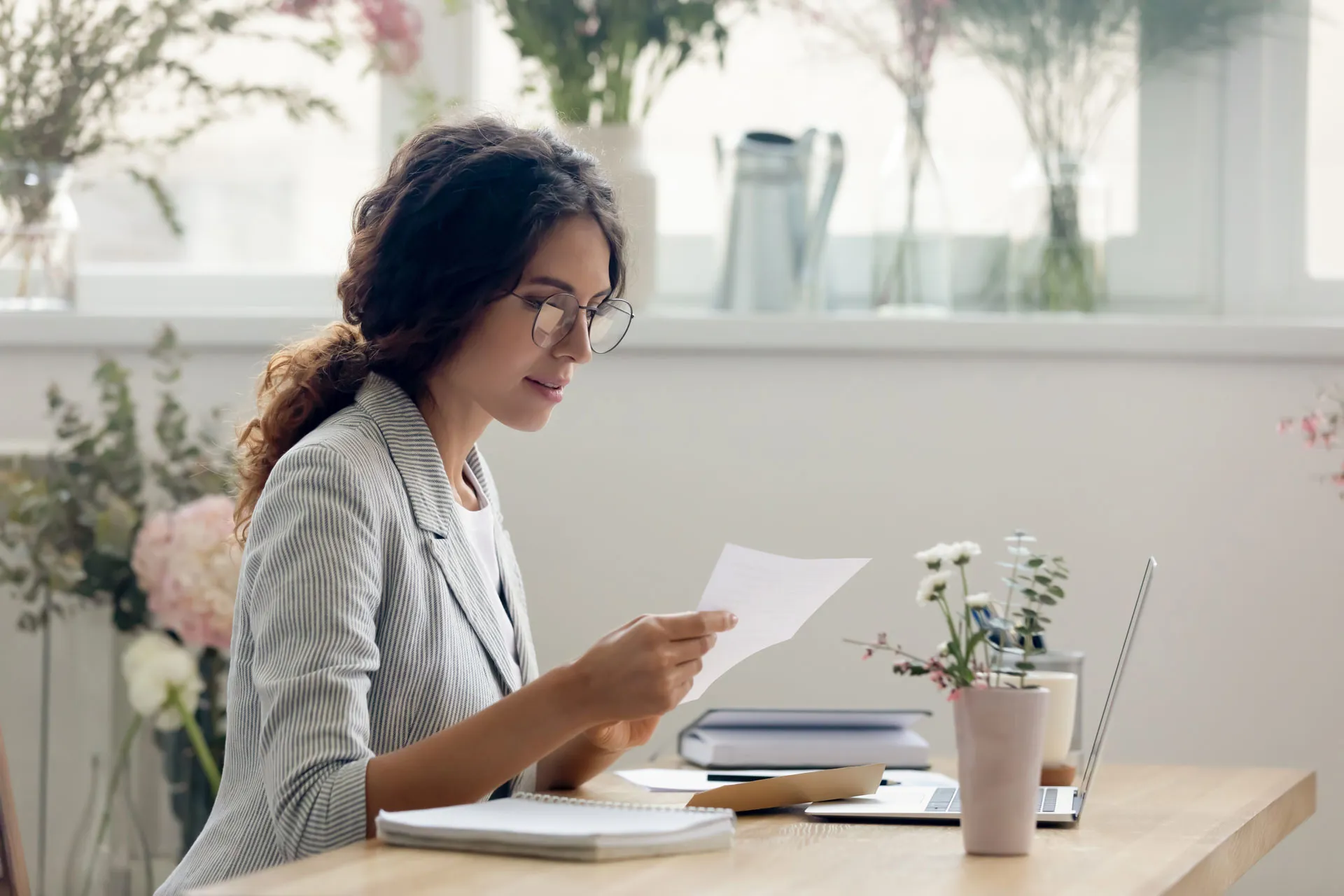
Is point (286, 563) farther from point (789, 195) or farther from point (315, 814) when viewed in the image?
point (789, 195)

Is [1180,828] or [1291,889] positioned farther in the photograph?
[1291,889]

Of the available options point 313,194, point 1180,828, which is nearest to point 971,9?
point 313,194

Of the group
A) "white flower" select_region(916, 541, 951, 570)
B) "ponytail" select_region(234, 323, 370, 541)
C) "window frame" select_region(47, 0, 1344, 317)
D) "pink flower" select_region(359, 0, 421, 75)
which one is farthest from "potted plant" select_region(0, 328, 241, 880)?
"white flower" select_region(916, 541, 951, 570)

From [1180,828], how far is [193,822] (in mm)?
1342

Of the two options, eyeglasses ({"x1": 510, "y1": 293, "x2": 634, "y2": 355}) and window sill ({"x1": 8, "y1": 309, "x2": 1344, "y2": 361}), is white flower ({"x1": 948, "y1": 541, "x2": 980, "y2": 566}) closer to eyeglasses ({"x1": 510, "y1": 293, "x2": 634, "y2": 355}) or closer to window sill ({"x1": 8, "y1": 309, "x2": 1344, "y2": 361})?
eyeglasses ({"x1": 510, "y1": 293, "x2": 634, "y2": 355})

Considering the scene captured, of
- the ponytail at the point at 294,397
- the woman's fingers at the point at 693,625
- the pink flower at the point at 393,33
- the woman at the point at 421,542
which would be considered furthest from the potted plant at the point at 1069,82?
the woman's fingers at the point at 693,625

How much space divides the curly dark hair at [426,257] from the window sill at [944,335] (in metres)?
0.66

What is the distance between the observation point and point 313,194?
2.54m

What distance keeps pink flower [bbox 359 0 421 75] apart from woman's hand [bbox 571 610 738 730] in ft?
4.78

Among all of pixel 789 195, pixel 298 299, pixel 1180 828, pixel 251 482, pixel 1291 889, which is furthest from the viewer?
pixel 298 299

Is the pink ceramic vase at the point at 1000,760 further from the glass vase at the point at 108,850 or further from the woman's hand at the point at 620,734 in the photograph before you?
the glass vase at the point at 108,850

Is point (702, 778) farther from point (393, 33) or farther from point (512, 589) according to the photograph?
point (393, 33)

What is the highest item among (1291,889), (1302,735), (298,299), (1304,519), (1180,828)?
(298,299)

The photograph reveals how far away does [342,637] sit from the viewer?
119cm
